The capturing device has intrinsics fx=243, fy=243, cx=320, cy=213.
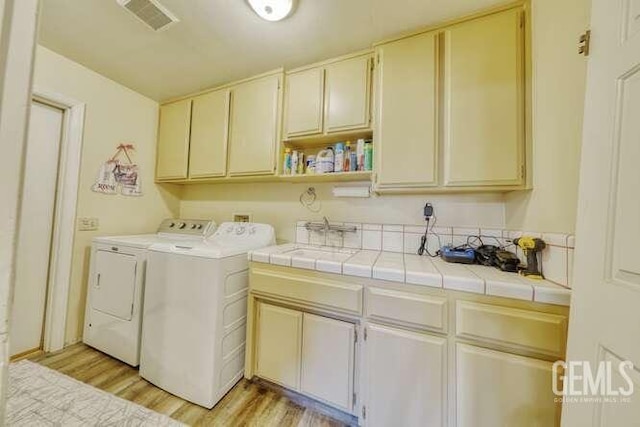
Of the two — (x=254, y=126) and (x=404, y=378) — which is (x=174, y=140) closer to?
(x=254, y=126)

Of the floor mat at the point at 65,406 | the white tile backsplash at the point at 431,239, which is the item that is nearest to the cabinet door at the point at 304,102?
the white tile backsplash at the point at 431,239

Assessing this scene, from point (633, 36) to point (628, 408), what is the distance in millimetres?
949

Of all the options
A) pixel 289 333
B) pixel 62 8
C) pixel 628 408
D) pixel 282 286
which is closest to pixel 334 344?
pixel 289 333

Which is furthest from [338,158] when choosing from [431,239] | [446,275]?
→ [446,275]

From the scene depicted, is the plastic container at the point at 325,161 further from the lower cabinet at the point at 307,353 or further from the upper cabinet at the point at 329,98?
the lower cabinet at the point at 307,353

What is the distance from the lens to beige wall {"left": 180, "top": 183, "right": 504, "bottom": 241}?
1.66 meters

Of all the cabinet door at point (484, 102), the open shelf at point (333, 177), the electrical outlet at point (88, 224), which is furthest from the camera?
the electrical outlet at point (88, 224)

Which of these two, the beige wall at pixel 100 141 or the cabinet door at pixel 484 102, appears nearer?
the cabinet door at pixel 484 102

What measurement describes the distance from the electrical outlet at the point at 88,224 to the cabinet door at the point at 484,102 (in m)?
2.77

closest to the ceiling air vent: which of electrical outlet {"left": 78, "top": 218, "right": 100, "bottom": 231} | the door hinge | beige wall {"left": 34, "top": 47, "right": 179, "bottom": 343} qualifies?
beige wall {"left": 34, "top": 47, "right": 179, "bottom": 343}

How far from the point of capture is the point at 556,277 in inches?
41.5

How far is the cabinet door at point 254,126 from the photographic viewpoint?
1947 mm

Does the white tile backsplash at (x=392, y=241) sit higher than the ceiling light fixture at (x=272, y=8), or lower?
lower

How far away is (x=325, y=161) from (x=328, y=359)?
1.31 m
